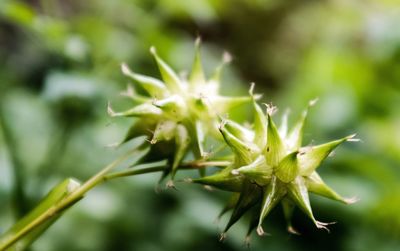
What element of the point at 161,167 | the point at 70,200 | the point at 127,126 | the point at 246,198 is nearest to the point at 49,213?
the point at 70,200

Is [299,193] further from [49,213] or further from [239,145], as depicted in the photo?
[49,213]

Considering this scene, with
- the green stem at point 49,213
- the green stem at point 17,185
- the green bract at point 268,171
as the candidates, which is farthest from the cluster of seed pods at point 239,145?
the green stem at point 17,185

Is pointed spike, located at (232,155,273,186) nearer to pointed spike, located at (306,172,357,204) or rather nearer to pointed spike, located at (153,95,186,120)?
pointed spike, located at (306,172,357,204)

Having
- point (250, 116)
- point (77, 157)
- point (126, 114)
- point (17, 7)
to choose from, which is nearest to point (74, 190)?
point (126, 114)

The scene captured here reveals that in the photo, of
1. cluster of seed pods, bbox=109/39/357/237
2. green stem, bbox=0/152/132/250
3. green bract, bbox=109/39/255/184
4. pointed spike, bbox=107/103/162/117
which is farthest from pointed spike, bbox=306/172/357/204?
green stem, bbox=0/152/132/250

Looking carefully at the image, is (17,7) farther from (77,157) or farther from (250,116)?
(250,116)

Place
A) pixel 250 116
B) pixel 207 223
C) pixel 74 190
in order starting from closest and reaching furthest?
pixel 74 190 → pixel 207 223 → pixel 250 116

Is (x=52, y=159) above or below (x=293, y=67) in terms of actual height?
Result: above
